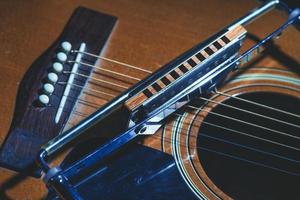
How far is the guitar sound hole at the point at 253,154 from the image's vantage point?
88 centimetres

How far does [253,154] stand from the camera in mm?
903

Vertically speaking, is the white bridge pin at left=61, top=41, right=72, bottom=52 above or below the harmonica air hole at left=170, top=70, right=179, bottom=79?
above

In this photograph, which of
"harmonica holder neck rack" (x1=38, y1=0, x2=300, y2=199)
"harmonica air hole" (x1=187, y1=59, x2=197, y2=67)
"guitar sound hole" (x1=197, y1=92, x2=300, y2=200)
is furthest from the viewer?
"guitar sound hole" (x1=197, y1=92, x2=300, y2=200)

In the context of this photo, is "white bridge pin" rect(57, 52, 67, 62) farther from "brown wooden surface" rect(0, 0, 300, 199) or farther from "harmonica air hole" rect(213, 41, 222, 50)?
"harmonica air hole" rect(213, 41, 222, 50)

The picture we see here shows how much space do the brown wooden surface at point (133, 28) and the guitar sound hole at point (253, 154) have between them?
0.35 ft

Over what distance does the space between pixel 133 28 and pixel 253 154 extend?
1.05ft

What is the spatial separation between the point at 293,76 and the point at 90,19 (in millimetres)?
370

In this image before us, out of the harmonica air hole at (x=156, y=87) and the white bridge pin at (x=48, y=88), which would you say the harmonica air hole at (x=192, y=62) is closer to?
the harmonica air hole at (x=156, y=87)

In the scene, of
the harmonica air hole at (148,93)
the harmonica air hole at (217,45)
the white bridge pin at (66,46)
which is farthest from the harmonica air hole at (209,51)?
the white bridge pin at (66,46)

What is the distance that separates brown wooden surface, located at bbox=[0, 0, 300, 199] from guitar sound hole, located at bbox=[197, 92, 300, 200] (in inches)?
4.2

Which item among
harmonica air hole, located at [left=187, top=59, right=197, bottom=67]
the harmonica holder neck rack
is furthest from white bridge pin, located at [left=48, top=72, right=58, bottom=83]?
harmonica air hole, located at [left=187, top=59, right=197, bottom=67]

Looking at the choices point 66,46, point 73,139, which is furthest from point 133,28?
point 73,139

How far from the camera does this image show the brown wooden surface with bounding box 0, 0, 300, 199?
812 millimetres

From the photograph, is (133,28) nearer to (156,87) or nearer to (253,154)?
(156,87)
